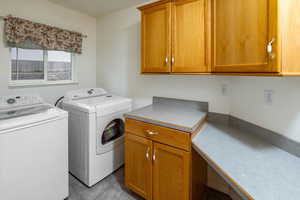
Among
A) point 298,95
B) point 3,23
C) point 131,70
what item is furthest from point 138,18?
point 298,95

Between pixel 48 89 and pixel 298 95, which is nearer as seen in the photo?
pixel 298 95

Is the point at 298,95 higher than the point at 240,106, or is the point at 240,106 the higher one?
the point at 298,95

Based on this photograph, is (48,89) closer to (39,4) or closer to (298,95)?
(39,4)

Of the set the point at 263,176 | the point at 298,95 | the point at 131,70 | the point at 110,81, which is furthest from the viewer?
the point at 110,81

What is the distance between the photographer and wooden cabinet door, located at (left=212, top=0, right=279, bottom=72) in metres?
0.89

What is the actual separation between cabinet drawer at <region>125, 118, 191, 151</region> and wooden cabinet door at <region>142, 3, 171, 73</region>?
2.07 feet

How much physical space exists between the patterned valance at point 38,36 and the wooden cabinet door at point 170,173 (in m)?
2.03

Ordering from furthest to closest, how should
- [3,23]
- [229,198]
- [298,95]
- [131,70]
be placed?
[131,70] → [3,23] → [229,198] → [298,95]

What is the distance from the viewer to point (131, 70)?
2.48 meters

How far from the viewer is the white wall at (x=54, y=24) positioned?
1927 millimetres

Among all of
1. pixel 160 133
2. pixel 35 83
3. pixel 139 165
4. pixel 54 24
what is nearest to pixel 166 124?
pixel 160 133

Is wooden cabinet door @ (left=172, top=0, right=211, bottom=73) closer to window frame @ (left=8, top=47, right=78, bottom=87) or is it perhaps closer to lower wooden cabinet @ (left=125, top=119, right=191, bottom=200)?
lower wooden cabinet @ (left=125, top=119, right=191, bottom=200)

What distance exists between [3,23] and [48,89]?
92 centimetres

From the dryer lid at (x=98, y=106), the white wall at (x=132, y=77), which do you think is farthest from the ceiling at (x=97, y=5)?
the dryer lid at (x=98, y=106)
